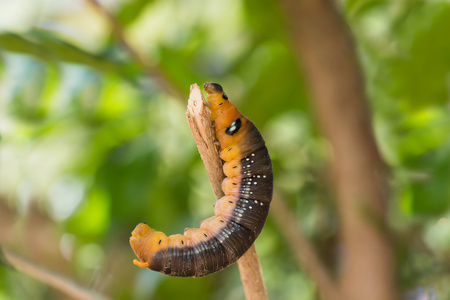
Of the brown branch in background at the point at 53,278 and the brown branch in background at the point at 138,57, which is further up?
the brown branch in background at the point at 138,57

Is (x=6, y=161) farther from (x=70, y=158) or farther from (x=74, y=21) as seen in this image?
(x=74, y=21)

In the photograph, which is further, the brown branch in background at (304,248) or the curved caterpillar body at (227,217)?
the brown branch in background at (304,248)

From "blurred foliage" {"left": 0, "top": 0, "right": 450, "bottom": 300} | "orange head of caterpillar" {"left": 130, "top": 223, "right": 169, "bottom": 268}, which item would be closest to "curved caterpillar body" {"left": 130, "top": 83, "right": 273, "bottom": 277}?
"orange head of caterpillar" {"left": 130, "top": 223, "right": 169, "bottom": 268}

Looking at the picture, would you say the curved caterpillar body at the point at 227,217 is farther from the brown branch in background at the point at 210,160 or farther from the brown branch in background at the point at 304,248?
the brown branch in background at the point at 304,248

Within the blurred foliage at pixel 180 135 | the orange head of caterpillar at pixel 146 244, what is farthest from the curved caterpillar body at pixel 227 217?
the blurred foliage at pixel 180 135

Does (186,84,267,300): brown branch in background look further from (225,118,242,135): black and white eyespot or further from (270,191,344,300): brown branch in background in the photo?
(270,191,344,300): brown branch in background

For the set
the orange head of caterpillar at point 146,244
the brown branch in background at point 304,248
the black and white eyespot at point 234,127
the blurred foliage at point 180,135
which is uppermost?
the blurred foliage at point 180,135
